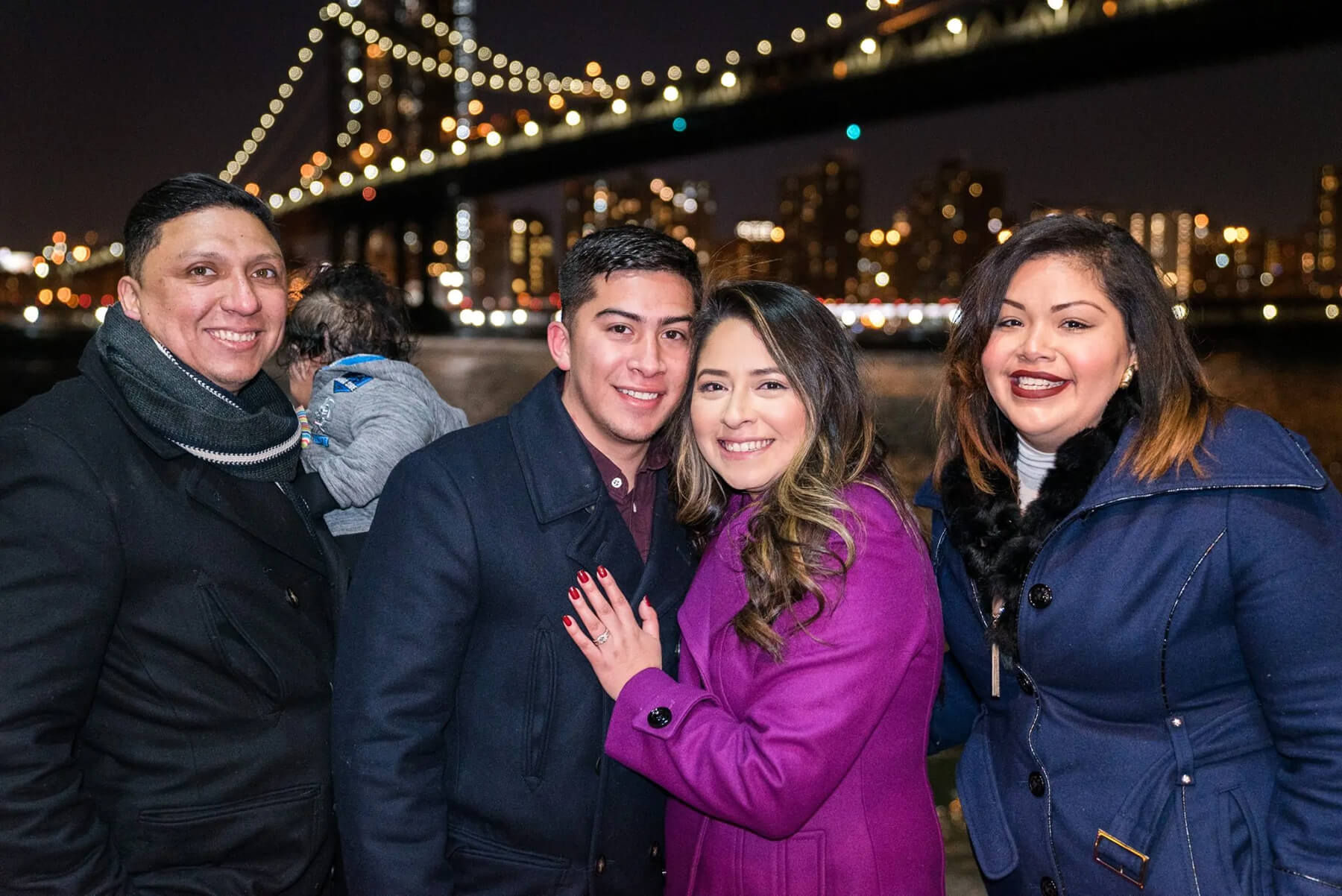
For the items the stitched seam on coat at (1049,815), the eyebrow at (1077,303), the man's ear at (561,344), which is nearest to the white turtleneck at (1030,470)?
the eyebrow at (1077,303)

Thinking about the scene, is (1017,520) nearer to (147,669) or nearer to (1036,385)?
(1036,385)

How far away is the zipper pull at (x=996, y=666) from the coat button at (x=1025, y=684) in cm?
5

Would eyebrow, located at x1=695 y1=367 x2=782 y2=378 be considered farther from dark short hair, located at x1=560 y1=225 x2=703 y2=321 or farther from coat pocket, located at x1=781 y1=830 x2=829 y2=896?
coat pocket, located at x1=781 y1=830 x2=829 y2=896

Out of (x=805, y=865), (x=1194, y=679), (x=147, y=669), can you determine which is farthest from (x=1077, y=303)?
(x=147, y=669)

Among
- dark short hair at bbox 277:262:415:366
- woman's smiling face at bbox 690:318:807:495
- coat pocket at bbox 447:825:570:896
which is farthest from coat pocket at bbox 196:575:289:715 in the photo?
dark short hair at bbox 277:262:415:366

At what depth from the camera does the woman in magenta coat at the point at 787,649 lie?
5.53 ft

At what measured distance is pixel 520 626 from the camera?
74.3 inches

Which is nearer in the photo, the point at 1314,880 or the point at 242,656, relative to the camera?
the point at 1314,880

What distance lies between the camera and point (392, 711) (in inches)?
69.0

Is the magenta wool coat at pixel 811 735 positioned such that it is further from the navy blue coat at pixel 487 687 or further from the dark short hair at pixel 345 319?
the dark short hair at pixel 345 319

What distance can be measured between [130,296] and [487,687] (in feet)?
3.12

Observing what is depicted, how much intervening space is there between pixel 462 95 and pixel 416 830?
201 feet

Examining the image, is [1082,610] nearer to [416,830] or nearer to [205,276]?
[416,830]

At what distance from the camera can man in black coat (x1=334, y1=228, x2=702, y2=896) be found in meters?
1.77
